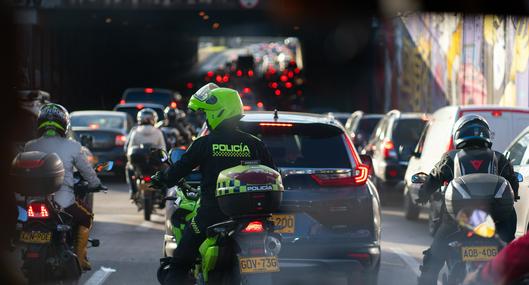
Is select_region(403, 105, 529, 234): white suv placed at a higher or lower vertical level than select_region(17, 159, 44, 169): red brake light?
lower

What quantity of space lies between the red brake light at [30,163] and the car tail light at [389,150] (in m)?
13.6

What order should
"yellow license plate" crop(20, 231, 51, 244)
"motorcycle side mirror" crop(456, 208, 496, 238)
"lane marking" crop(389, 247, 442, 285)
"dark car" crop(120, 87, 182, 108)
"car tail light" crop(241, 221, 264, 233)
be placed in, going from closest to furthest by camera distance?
1. "motorcycle side mirror" crop(456, 208, 496, 238)
2. "car tail light" crop(241, 221, 264, 233)
3. "yellow license plate" crop(20, 231, 51, 244)
4. "lane marking" crop(389, 247, 442, 285)
5. "dark car" crop(120, 87, 182, 108)

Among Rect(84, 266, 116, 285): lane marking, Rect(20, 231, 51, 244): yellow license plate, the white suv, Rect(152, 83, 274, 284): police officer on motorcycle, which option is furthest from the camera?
the white suv

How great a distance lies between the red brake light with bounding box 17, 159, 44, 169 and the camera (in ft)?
31.7

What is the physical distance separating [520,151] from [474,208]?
598 centimetres

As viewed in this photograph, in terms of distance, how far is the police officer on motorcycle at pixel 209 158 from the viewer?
8.09 metres

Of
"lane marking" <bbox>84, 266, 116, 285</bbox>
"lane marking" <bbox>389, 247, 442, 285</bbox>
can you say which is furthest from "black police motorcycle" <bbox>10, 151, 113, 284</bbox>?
"lane marking" <bbox>389, 247, 442, 285</bbox>

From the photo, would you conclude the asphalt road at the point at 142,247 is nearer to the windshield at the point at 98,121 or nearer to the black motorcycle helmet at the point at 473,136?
the black motorcycle helmet at the point at 473,136

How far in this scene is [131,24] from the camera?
62312mm

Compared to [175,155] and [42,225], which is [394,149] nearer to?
[42,225]

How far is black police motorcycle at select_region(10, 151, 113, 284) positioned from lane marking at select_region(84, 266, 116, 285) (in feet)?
7.12

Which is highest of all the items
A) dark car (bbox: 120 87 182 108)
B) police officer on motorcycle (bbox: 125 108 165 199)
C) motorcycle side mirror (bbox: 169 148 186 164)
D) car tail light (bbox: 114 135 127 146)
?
motorcycle side mirror (bbox: 169 148 186 164)

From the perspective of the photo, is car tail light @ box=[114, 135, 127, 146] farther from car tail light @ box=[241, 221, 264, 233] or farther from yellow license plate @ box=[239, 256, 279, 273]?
yellow license plate @ box=[239, 256, 279, 273]

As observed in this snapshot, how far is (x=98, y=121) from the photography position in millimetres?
30516
